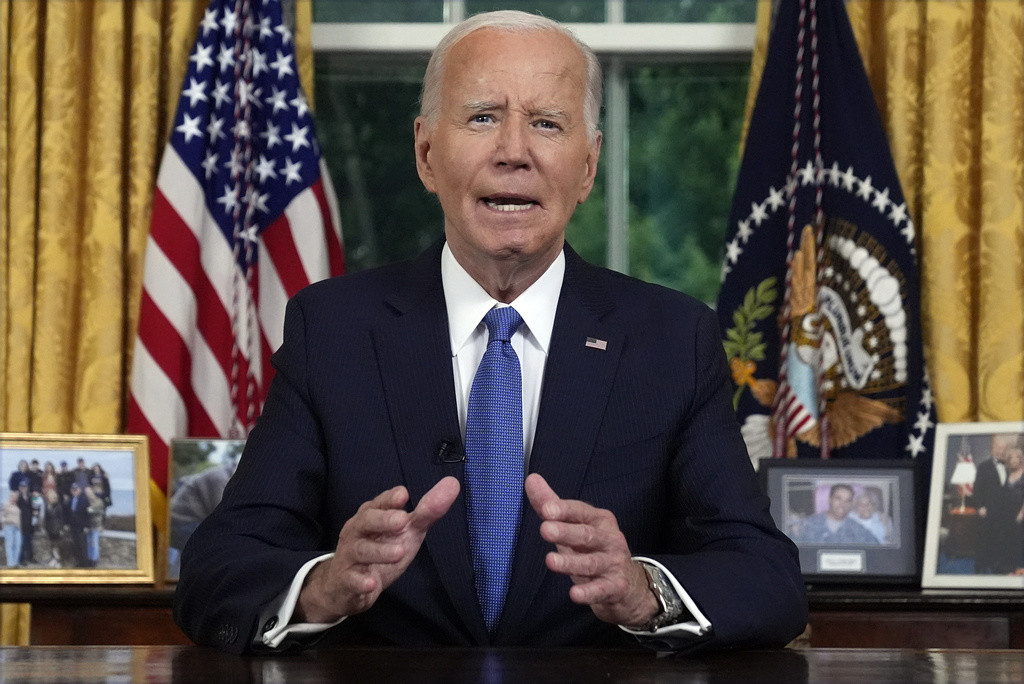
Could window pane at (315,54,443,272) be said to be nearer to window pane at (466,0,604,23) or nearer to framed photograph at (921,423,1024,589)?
window pane at (466,0,604,23)

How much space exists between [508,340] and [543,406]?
0.45ft

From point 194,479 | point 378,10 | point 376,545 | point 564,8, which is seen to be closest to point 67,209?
point 194,479

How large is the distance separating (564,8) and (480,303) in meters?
2.08

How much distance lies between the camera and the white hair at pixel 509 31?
1.93 meters

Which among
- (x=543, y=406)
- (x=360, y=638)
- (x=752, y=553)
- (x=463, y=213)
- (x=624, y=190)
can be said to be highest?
(x=624, y=190)

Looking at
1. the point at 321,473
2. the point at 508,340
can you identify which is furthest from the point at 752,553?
the point at 321,473

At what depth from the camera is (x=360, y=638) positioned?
1716 mm

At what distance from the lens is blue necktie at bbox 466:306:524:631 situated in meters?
1.68

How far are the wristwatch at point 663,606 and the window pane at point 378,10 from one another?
262cm

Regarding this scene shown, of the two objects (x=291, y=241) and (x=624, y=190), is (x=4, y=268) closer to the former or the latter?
(x=291, y=241)

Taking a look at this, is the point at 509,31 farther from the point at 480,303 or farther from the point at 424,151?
the point at 480,303

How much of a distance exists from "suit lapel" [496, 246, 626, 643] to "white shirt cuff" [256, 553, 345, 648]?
0.29 metres

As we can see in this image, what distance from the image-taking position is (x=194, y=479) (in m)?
3.03

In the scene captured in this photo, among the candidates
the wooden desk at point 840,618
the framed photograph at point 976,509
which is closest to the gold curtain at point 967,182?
the framed photograph at point 976,509
